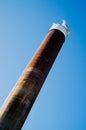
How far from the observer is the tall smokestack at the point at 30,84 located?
7337 millimetres

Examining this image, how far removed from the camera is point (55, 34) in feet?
35.7

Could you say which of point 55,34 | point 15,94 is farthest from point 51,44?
point 15,94

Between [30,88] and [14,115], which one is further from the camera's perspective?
[30,88]

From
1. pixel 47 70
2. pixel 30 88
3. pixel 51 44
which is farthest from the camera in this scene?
pixel 51 44

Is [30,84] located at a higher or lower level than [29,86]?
higher

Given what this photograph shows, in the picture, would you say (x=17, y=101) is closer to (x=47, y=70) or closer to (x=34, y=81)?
(x=34, y=81)

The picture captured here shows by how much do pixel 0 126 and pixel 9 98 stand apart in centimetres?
127

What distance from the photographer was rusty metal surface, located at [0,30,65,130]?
7316mm

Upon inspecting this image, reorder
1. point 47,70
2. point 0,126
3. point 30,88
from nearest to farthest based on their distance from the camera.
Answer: point 0,126
point 30,88
point 47,70

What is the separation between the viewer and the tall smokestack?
734cm

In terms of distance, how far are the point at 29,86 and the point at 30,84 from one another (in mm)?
109

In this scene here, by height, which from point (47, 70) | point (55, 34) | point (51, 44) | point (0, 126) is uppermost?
point (55, 34)

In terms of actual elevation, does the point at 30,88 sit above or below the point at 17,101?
above

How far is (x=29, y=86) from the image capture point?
8375mm
